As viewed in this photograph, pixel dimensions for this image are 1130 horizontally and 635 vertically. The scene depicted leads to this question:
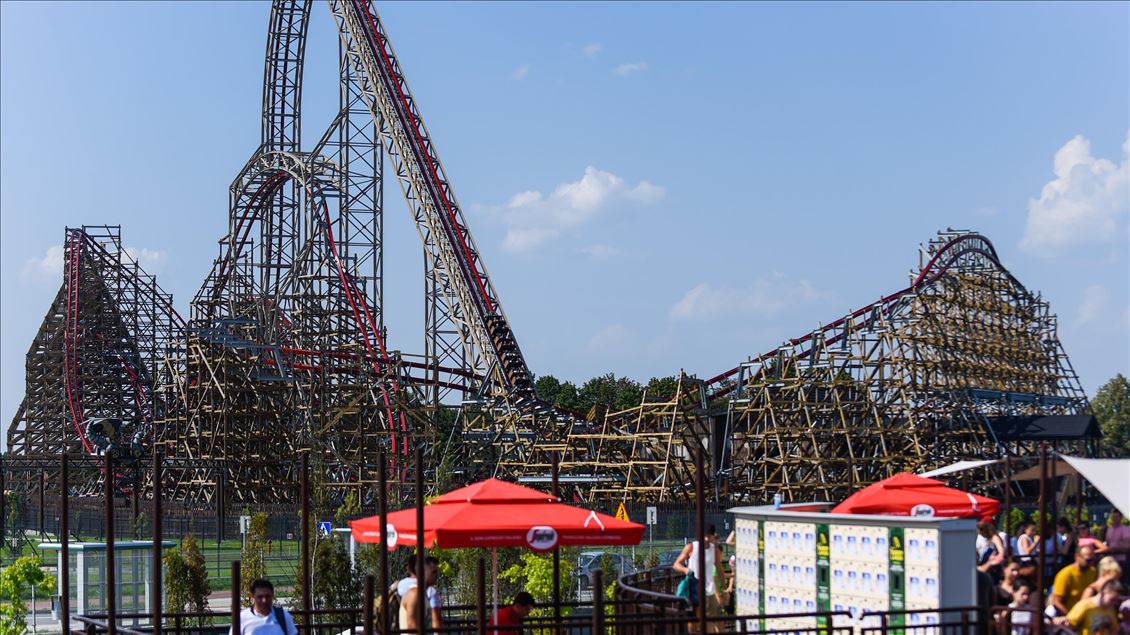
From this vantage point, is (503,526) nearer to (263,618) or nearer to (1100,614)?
(263,618)

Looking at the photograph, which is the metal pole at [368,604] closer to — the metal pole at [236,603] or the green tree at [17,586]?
the metal pole at [236,603]

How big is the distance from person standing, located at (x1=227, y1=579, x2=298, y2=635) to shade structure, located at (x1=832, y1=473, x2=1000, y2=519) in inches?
258

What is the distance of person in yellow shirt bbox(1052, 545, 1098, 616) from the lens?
1142 cm

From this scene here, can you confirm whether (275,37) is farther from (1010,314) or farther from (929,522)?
(929,522)

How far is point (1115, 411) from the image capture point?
86375 millimetres

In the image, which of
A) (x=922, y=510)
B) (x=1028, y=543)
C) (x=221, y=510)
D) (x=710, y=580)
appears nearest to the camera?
(x=710, y=580)

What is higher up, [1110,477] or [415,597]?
[1110,477]

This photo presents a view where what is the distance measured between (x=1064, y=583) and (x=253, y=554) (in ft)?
46.7

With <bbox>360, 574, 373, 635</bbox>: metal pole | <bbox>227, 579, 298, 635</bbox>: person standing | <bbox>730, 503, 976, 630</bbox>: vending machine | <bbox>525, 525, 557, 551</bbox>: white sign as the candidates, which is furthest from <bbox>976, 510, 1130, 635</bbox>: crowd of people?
<bbox>227, 579, 298, 635</bbox>: person standing

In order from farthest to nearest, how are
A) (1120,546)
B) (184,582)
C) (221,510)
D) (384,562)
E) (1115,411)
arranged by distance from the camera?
(1115,411) → (221,510) → (184,582) → (1120,546) → (384,562)

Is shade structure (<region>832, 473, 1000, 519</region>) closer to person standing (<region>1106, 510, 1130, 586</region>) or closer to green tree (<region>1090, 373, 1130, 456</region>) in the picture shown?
person standing (<region>1106, 510, 1130, 586</region>)

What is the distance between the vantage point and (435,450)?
4062cm

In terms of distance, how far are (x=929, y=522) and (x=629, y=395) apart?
84.4 m

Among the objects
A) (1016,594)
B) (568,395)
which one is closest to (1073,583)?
(1016,594)
